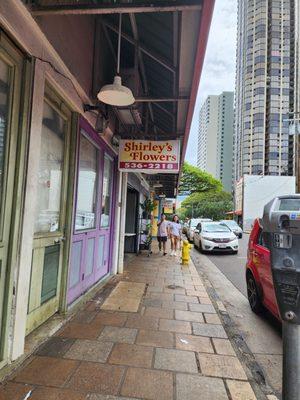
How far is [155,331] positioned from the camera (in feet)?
14.8

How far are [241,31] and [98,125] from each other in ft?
269

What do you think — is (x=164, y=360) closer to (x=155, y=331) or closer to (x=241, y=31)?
(x=155, y=331)

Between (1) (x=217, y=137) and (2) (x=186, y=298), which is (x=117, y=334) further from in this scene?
(1) (x=217, y=137)

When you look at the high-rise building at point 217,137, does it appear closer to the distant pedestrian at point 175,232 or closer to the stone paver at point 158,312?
the distant pedestrian at point 175,232

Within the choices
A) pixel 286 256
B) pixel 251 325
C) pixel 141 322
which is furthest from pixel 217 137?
pixel 286 256

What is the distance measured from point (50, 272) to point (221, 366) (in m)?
2.36

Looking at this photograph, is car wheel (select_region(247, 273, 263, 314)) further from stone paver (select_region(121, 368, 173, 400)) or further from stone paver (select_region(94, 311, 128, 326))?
stone paver (select_region(121, 368, 173, 400))

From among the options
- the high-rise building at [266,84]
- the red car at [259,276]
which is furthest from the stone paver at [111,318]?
the high-rise building at [266,84]

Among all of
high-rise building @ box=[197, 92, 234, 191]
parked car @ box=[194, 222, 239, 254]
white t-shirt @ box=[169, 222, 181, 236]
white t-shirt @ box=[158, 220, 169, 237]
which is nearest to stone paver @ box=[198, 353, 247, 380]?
white t-shirt @ box=[169, 222, 181, 236]

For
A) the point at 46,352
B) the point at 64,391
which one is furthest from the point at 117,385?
the point at 46,352

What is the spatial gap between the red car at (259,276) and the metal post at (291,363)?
9.69 feet

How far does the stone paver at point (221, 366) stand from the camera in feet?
11.2

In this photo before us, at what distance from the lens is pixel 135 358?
3633 mm

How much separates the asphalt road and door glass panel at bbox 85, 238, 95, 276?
3518 millimetres
